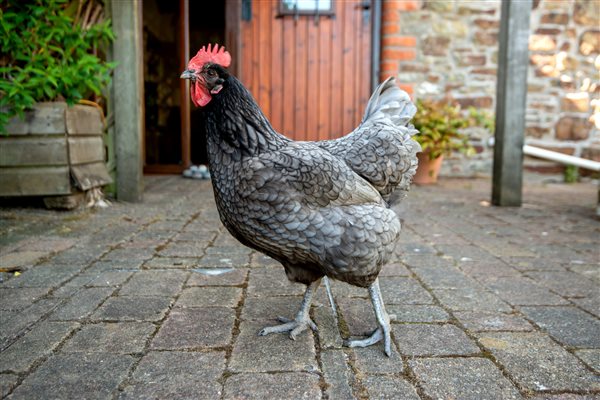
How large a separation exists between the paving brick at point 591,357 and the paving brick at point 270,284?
4.22ft

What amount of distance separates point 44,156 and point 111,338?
2.88m

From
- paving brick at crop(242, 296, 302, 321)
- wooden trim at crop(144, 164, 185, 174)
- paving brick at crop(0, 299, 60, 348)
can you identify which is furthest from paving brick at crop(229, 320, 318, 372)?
wooden trim at crop(144, 164, 185, 174)

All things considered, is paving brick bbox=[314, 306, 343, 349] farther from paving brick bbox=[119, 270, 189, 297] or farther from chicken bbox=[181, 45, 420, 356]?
paving brick bbox=[119, 270, 189, 297]

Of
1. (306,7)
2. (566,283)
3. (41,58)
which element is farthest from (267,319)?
(306,7)

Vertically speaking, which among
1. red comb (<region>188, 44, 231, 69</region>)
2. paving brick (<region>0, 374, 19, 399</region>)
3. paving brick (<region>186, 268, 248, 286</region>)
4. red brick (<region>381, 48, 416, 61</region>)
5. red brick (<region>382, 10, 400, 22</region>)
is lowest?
paving brick (<region>186, 268, 248, 286</region>)

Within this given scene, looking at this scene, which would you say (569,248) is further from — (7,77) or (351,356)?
(7,77)

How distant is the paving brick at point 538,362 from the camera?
5.67 feet

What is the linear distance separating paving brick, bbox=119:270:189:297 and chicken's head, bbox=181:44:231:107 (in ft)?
3.59

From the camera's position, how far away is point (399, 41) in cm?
693

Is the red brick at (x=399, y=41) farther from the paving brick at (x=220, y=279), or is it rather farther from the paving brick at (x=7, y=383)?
the paving brick at (x=7, y=383)

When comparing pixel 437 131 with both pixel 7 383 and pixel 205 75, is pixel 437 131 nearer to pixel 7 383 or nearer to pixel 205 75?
pixel 205 75

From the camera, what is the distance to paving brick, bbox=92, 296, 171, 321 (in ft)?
7.43

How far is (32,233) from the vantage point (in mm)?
3799

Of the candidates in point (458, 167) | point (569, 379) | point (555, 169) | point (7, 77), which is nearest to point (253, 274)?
point (569, 379)
